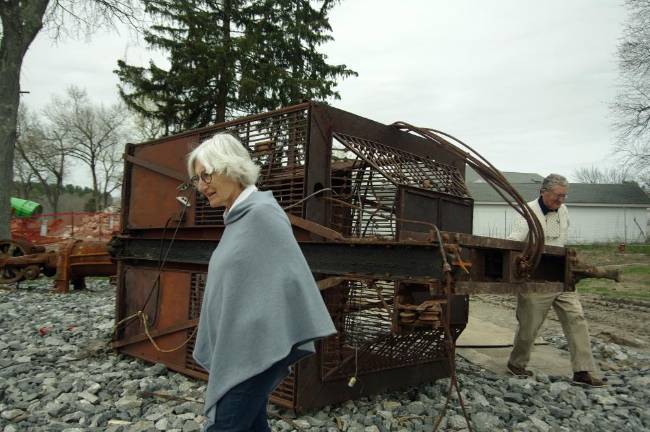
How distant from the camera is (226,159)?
2.16 metres

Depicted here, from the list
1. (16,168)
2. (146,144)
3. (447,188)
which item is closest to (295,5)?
(146,144)

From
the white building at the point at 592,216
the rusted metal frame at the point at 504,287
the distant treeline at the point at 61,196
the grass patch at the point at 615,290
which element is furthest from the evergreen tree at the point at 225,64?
the distant treeline at the point at 61,196

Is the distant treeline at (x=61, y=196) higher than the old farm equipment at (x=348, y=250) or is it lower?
higher

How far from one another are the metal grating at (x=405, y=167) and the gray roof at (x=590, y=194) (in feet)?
107

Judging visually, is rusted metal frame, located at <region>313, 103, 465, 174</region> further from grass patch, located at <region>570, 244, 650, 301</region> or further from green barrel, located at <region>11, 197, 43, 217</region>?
green barrel, located at <region>11, 197, 43, 217</region>

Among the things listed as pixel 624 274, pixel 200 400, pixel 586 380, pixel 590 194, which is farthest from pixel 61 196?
pixel 586 380

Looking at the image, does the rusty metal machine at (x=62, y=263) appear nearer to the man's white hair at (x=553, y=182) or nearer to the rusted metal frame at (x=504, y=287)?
the man's white hair at (x=553, y=182)

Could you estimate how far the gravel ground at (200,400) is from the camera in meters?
3.79

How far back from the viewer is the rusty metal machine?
1082 cm

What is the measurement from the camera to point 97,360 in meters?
5.61

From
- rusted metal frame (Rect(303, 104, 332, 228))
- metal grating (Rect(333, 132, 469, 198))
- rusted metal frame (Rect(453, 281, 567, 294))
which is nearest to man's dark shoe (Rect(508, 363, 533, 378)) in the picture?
rusted metal frame (Rect(453, 281, 567, 294))

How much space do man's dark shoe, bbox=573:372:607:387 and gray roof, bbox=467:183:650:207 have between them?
3191 cm

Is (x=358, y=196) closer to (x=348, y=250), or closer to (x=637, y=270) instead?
(x=348, y=250)

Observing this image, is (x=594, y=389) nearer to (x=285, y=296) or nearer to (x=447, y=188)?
(x=447, y=188)
